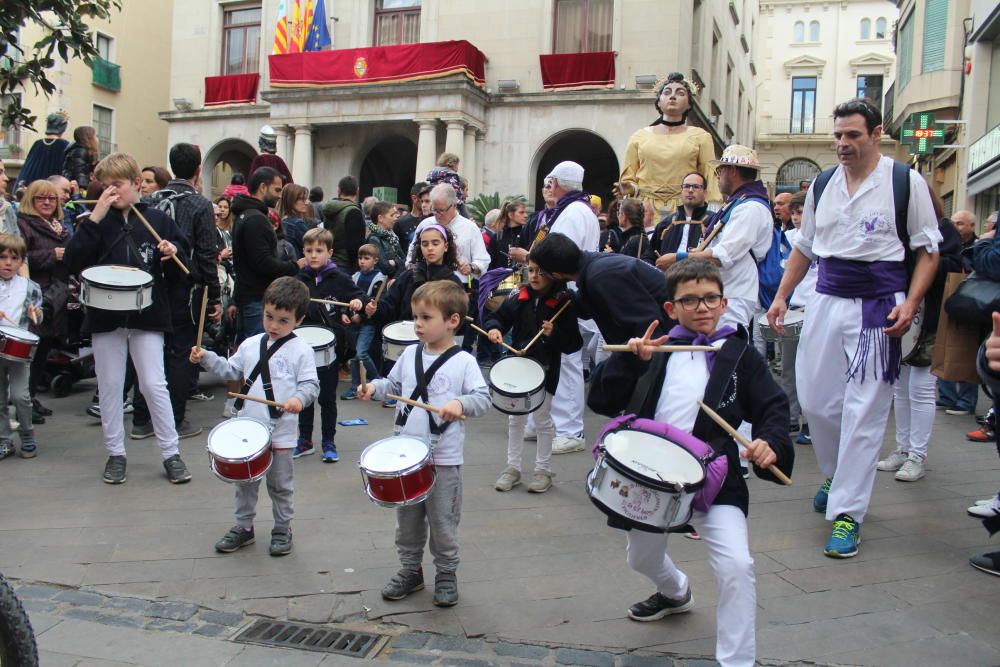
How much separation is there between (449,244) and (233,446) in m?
3.35

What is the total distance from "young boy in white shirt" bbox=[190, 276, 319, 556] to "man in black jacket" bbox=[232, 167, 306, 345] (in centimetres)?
235

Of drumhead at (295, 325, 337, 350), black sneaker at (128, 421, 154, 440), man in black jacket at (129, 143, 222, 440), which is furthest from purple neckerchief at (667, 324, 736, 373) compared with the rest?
black sneaker at (128, 421, 154, 440)

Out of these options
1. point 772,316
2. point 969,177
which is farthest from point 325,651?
point 969,177

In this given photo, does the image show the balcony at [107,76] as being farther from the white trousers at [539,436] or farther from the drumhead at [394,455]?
the drumhead at [394,455]

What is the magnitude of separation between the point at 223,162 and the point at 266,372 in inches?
1106

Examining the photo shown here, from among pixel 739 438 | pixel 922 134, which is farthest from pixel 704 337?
pixel 922 134

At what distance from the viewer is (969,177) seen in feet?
64.8

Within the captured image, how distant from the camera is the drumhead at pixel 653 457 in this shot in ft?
10.1

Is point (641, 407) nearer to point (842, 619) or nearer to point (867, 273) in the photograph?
point (842, 619)

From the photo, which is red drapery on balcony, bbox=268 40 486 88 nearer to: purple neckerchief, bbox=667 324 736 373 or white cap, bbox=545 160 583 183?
white cap, bbox=545 160 583 183

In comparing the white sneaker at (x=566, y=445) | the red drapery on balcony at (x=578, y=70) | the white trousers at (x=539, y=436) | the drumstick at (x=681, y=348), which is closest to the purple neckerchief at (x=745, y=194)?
the white trousers at (x=539, y=436)

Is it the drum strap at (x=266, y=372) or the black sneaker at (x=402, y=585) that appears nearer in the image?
the black sneaker at (x=402, y=585)

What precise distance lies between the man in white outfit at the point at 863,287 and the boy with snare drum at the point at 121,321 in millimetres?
4166

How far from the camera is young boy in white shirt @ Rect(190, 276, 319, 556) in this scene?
185 inches
